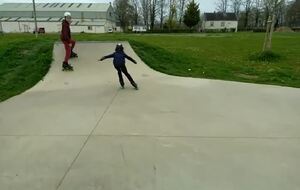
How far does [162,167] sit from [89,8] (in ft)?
280

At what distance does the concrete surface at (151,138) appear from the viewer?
12.2ft

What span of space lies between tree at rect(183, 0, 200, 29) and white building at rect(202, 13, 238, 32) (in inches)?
897

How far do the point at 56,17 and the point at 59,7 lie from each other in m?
4.97

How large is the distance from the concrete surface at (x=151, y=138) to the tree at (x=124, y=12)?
7545cm

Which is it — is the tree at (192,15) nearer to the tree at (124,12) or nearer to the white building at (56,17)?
the tree at (124,12)

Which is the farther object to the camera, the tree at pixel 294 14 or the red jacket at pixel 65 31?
the tree at pixel 294 14

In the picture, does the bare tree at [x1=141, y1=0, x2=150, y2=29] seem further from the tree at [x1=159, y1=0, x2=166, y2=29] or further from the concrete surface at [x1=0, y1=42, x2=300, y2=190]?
the concrete surface at [x1=0, y1=42, x2=300, y2=190]

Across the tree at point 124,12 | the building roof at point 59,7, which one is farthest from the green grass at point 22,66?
the building roof at point 59,7

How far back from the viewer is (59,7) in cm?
8488

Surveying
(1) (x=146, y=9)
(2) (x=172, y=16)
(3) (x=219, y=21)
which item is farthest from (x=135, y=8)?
(3) (x=219, y=21)

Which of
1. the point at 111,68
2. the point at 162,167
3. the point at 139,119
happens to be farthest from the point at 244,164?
the point at 111,68

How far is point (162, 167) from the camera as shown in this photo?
396 cm

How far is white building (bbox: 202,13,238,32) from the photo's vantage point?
92481 millimetres

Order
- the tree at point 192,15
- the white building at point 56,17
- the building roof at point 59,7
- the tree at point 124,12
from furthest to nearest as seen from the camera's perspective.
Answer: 1. the building roof at point 59,7
2. the tree at point 124,12
3. the white building at point 56,17
4. the tree at point 192,15
